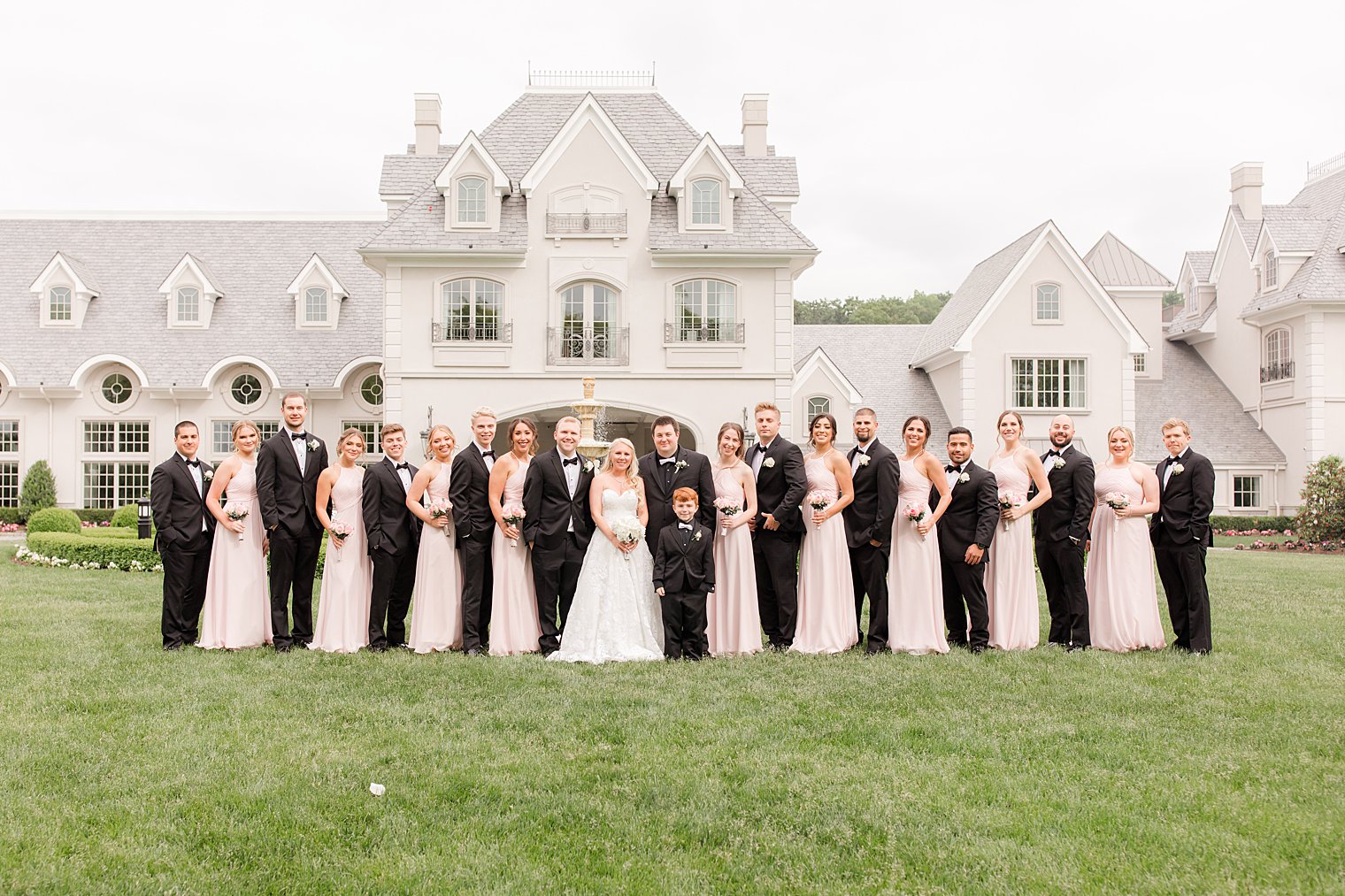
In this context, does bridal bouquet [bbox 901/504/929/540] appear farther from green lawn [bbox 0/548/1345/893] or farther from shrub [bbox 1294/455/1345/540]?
shrub [bbox 1294/455/1345/540]

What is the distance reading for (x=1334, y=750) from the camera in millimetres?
6105

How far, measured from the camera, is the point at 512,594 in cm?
919

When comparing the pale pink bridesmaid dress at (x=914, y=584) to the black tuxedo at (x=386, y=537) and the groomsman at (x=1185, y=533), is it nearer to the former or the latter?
the groomsman at (x=1185, y=533)

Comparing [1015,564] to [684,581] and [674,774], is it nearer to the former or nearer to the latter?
[684,581]

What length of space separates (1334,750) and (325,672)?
23.4ft

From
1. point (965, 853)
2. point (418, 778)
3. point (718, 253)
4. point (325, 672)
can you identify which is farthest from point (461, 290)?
point (965, 853)

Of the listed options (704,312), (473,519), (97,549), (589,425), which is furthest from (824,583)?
(704,312)

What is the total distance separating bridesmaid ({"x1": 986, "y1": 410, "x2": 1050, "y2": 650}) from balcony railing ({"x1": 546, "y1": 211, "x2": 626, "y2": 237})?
612 inches

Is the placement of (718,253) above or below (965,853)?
above

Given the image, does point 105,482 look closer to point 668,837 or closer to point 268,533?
point 268,533

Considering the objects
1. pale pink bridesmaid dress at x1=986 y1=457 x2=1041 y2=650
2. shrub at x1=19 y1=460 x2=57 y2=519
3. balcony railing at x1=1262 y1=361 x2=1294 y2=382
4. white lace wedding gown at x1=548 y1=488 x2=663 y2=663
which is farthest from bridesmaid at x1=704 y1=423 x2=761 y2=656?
balcony railing at x1=1262 y1=361 x2=1294 y2=382

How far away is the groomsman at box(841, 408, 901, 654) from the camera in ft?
29.9

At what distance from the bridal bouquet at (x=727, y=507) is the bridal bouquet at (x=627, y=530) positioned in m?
0.77

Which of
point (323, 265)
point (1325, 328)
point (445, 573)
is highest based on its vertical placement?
point (323, 265)
